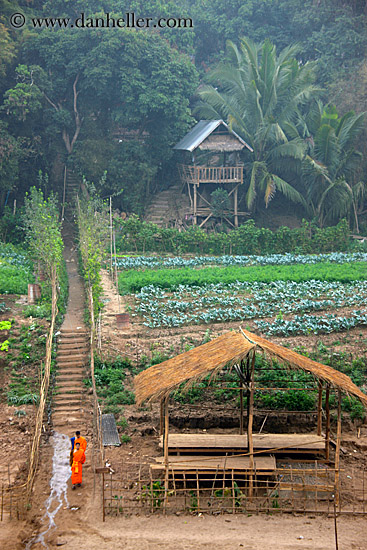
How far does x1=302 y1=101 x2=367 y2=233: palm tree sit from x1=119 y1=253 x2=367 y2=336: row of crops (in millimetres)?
7438

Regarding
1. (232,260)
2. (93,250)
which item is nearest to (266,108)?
(232,260)

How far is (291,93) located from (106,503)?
29.5m

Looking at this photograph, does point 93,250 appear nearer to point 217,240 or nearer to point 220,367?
point 217,240

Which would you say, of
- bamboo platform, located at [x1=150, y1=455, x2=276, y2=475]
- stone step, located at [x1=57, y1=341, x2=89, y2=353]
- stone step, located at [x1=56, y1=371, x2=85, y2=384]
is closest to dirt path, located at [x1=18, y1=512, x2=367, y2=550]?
bamboo platform, located at [x1=150, y1=455, x2=276, y2=475]

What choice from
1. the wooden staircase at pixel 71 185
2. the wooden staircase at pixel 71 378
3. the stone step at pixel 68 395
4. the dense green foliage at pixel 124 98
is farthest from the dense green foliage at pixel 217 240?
the stone step at pixel 68 395

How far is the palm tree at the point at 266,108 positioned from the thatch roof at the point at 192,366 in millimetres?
23285

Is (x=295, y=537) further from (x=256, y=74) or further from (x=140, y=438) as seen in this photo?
(x=256, y=74)

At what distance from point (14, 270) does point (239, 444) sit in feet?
48.3

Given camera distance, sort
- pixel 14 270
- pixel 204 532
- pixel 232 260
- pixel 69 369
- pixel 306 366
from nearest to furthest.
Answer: pixel 204 532
pixel 306 366
pixel 69 369
pixel 14 270
pixel 232 260

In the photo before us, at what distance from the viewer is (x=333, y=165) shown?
1364 inches

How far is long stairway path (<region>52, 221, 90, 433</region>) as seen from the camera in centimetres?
1395

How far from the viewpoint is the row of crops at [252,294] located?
63.5 ft

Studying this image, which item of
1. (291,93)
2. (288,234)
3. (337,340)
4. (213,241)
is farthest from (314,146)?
(337,340)

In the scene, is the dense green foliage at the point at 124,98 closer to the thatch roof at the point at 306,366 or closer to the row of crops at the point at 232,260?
the row of crops at the point at 232,260
